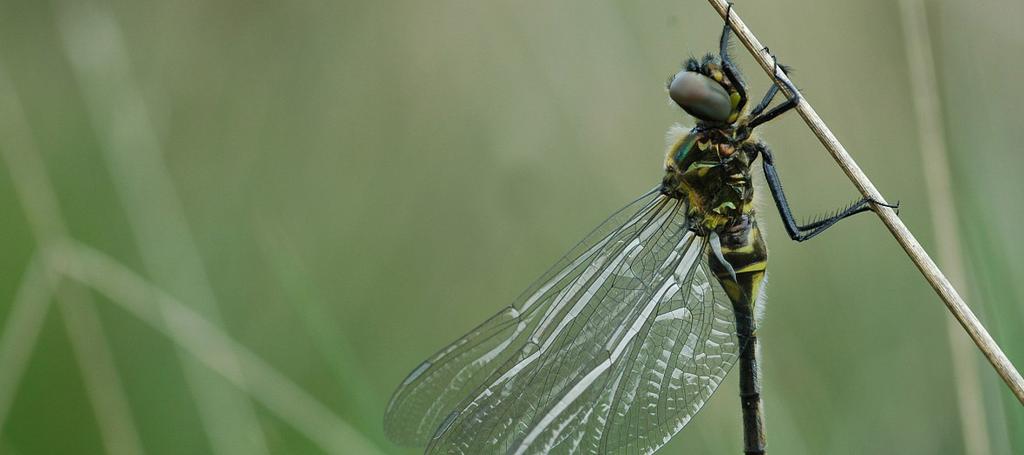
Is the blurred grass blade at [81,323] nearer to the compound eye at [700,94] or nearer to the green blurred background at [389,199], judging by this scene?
the green blurred background at [389,199]

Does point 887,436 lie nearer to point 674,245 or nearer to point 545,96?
point 674,245

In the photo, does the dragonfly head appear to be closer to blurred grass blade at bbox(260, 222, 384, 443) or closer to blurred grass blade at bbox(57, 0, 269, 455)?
blurred grass blade at bbox(260, 222, 384, 443)

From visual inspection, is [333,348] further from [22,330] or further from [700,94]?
[700,94]

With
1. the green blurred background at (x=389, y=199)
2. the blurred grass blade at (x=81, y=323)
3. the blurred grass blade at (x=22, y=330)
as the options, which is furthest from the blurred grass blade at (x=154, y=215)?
the blurred grass blade at (x=22, y=330)

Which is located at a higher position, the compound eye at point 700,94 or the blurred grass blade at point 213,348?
the compound eye at point 700,94

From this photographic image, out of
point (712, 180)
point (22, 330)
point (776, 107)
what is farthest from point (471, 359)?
point (22, 330)

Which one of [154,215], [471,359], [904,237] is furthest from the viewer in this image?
[154,215]

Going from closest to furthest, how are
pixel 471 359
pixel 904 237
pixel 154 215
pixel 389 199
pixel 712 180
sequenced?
pixel 904 237 → pixel 471 359 → pixel 712 180 → pixel 154 215 → pixel 389 199

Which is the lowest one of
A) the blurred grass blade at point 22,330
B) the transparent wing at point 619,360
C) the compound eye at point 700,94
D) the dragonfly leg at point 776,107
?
the transparent wing at point 619,360
